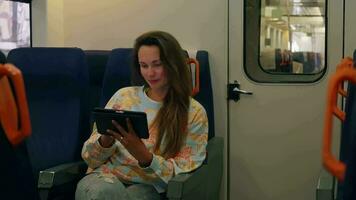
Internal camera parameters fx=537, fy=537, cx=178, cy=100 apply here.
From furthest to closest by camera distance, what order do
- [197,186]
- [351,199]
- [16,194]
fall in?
[197,186] < [16,194] < [351,199]

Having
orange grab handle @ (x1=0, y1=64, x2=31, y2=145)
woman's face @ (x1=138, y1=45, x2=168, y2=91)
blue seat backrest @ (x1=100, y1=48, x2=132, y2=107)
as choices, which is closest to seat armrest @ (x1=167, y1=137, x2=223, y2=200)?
woman's face @ (x1=138, y1=45, x2=168, y2=91)

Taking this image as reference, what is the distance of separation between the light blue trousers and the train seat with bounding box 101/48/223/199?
170 millimetres

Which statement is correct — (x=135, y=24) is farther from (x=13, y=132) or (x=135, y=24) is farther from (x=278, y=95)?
(x=13, y=132)

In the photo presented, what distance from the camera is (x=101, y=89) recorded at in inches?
112

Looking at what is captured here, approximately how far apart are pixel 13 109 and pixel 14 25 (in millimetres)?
2175

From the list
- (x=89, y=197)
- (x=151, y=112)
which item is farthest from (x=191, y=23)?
(x=89, y=197)

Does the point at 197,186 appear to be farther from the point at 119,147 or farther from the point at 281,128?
the point at 281,128

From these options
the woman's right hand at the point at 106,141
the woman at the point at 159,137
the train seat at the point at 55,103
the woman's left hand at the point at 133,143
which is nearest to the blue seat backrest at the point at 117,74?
the train seat at the point at 55,103

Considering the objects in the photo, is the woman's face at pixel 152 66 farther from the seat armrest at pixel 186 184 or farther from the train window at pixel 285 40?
the train window at pixel 285 40

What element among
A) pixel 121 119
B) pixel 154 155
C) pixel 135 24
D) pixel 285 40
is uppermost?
pixel 135 24

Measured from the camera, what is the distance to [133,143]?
Result: 205cm

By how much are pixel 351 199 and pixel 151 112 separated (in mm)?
1393

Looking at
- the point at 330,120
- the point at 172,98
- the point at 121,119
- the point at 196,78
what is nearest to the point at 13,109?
the point at 330,120

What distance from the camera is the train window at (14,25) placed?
303 centimetres
